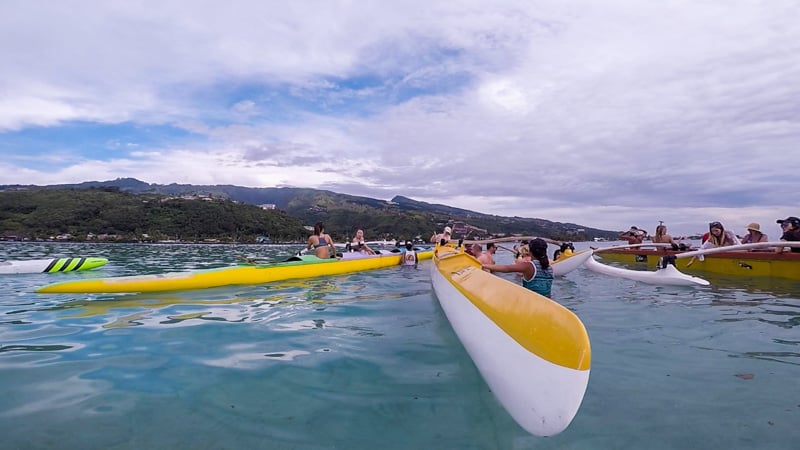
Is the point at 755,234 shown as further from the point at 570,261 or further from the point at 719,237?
the point at 570,261

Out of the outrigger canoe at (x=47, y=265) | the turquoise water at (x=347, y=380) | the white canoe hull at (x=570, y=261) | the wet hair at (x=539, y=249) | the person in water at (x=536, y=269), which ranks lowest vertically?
the turquoise water at (x=347, y=380)

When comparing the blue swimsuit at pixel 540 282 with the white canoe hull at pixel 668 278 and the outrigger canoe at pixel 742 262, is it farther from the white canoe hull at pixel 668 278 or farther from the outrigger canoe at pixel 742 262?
the white canoe hull at pixel 668 278

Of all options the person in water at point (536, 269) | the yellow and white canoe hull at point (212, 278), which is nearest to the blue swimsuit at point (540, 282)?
the person in water at point (536, 269)

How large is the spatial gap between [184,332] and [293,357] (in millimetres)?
1976

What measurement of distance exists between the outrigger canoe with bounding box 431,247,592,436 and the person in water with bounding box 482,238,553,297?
133 centimetres

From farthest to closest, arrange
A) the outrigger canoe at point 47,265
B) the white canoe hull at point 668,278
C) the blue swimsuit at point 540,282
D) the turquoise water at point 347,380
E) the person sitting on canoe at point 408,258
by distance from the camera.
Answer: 1. the person sitting on canoe at point 408,258
2. the outrigger canoe at point 47,265
3. the white canoe hull at point 668,278
4. the blue swimsuit at point 540,282
5. the turquoise water at point 347,380

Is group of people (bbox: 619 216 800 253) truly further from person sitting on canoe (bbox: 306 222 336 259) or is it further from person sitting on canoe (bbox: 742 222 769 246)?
person sitting on canoe (bbox: 306 222 336 259)

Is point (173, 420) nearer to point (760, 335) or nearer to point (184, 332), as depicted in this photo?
point (184, 332)

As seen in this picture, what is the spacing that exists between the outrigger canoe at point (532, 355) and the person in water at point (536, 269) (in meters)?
1.33

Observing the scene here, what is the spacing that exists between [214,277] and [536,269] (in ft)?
24.0

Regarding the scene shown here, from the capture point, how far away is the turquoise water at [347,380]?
2.81m

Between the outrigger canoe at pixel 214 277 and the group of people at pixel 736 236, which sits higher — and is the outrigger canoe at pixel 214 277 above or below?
below

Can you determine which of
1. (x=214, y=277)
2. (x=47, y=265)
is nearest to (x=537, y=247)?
(x=214, y=277)

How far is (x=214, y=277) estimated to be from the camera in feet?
31.3
